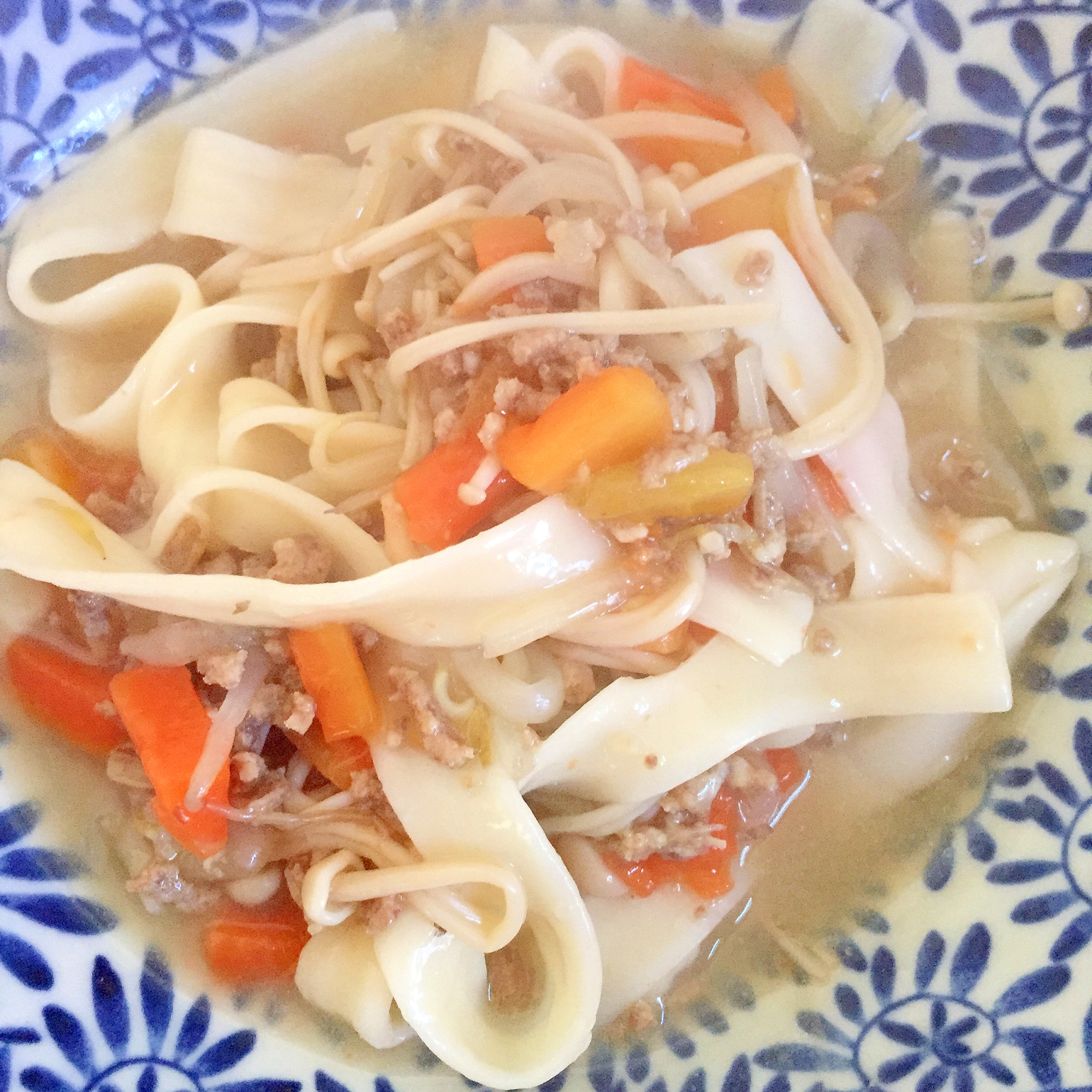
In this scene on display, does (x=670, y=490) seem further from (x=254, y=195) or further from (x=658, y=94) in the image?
(x=254, y=195)

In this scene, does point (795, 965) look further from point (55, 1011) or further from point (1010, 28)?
point (1010, 28)

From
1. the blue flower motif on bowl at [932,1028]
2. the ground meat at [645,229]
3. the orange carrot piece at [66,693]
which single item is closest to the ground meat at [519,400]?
the ground meat at [645,229]

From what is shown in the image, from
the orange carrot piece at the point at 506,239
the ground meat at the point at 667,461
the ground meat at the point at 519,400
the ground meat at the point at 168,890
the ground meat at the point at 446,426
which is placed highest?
the orange carrot piece at the point at 506,239

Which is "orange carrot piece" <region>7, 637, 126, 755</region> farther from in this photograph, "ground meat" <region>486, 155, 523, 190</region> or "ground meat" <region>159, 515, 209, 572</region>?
A: "ground meat" <region>486, 155, 523, 190</region>

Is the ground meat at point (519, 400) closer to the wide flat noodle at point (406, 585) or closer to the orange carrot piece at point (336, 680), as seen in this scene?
the wide flat noodle at point (406, 585)

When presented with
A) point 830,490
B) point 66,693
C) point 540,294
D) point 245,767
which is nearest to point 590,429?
point 540,294

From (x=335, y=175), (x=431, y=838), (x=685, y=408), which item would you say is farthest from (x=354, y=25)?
(x=431, y=838)
